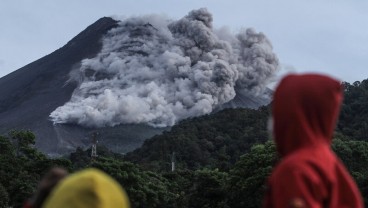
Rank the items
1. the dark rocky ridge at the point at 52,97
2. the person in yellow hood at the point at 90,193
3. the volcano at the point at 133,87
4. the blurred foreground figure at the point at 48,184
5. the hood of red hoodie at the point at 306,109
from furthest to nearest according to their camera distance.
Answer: the volcano at the point at 133,87 < the dark rocky ridge at the point at 52,97 < the blurred foreground figure at the point at 48,184 < the hood of red hoodie at the point at 306,109 < the person in yellow hood at the point at 90,193

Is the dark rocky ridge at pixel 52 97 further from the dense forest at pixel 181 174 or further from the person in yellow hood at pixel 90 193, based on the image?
the person in yellow hood at pixel 90 193

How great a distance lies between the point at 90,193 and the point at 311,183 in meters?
0.59

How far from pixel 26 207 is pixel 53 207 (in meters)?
0.26

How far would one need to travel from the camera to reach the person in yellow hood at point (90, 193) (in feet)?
6.00

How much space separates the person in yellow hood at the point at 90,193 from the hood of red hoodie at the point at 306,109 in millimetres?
515

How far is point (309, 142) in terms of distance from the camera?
79.3 inches

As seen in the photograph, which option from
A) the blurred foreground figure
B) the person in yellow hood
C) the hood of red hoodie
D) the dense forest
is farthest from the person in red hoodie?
the dense forest

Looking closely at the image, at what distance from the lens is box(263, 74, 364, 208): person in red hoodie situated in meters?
1.92

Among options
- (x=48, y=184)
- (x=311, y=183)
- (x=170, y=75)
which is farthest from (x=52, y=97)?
(x=311, y=183)

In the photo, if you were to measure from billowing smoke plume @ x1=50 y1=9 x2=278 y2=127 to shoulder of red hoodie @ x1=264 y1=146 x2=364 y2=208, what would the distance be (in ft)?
251

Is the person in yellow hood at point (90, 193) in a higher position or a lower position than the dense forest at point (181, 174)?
higher

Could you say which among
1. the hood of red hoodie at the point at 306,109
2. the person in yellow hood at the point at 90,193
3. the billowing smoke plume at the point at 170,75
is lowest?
the billowing smoke plume at the point at 170,75

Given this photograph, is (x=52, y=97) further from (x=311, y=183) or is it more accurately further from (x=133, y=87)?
(x=311, y=183)

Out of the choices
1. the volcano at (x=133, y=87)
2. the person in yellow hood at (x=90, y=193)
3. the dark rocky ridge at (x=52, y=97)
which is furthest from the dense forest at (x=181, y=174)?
the volcano at (x=133, y=87)
